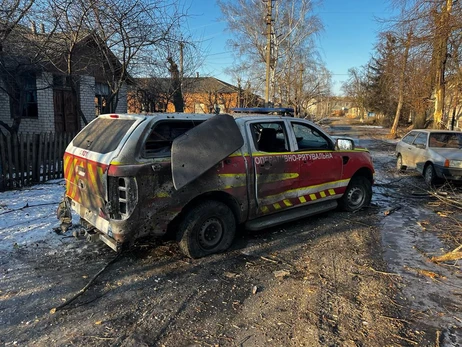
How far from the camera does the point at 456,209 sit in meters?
6.86

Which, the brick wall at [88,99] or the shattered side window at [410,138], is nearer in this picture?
the shattered side window at [410,138]

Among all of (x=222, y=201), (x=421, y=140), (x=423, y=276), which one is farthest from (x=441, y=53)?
(x=222, y=201)

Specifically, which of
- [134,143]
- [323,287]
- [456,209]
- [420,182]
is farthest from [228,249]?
[420,182]

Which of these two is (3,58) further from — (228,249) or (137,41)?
(228,249)

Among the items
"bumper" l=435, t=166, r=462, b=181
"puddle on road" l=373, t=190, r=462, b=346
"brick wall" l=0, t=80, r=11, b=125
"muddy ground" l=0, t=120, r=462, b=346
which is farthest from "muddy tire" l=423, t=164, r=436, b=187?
"brick wall" l=0, t=80, r=11, b=125

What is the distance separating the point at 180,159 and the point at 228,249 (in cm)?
155

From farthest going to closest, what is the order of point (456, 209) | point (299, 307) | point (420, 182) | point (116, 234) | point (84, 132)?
1. point (420, 182)
2. point (456, 209)
3. point (84, 132)
4. point (116, 234)
5. point (299, 307)

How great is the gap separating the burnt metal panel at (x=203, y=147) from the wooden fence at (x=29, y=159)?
5661mm

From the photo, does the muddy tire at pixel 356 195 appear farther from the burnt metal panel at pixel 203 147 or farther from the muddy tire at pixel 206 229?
the burnt metal panel at pixel 203 147

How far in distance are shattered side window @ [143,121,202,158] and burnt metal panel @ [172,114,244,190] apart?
0.66 ft

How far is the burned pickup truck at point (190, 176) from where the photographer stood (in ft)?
11.6

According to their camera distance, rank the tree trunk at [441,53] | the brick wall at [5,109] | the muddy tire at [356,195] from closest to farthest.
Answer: the muddy tire at [356,195] → the tree trunk at [441,53] → the brick wall at [5,109]

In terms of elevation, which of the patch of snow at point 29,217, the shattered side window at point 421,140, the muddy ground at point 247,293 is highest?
the shattered side window at point 421,140

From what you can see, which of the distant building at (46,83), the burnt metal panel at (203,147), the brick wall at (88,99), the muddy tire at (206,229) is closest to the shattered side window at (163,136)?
the burnt metal panel at (203,147)
